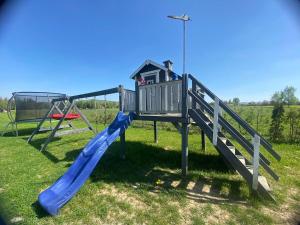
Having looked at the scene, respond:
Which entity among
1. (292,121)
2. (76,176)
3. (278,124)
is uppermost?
(292,121)

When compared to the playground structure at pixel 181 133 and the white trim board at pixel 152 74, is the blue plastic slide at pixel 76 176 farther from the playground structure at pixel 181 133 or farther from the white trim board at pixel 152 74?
the white trim board at pixel 152 74

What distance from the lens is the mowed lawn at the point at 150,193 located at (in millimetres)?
2824

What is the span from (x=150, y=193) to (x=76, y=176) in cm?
146

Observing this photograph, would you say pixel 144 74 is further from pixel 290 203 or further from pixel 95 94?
pixel 290 203

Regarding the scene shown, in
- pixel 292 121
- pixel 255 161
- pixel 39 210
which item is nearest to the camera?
pixel 39 210

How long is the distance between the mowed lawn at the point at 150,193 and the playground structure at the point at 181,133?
29 cm

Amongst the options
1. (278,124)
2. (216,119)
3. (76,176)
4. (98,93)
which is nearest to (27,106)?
(98,93)

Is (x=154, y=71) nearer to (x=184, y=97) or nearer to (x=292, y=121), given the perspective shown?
(x=184, y=97)

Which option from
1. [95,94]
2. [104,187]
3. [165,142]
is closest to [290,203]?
[104,187]

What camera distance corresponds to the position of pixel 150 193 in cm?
359

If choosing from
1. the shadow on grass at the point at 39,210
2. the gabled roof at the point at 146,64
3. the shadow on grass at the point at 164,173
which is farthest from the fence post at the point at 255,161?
the gabled roof at the point at 146,64

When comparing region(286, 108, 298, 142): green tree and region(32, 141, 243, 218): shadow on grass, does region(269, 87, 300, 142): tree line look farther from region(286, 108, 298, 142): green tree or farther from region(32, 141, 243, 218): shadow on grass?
region(32, 141, 243, 218): shadow on grass

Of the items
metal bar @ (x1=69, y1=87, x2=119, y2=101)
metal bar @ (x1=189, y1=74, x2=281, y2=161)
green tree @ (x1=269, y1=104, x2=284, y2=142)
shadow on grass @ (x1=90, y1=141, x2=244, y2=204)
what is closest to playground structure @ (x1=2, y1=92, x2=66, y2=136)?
metal bar @ (x1=69, y1=87, x2=119, y2=101)

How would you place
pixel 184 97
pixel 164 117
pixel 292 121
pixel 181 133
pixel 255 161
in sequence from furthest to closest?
pixel 292 121 → pixel 164 117 → pixel 181 133 → pixel 184 97 → pixel 255 161
